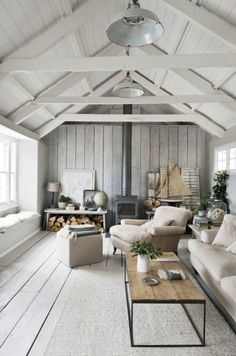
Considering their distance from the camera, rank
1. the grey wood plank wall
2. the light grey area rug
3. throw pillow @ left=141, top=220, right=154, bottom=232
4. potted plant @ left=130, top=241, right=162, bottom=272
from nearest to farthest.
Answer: the light grey area rug
potted plant @ left=130, top=241, right=162, bottom=272
throw pillow @ left=141, top=220, right=154, bottom=232
the grey wood plank wall

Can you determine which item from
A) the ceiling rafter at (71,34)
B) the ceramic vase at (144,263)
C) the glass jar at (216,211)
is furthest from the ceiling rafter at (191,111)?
the ceramic vase at (144,263)

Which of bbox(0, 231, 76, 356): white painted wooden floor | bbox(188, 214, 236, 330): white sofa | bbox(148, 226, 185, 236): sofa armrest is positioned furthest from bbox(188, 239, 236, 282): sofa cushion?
bbox(0, 231, 76, 356): white painted wooden floor

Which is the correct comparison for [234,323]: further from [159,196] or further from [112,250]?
[159,196]

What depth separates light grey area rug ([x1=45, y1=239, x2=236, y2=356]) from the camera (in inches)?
88.4

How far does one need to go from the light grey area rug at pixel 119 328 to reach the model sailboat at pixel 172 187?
13.5ft

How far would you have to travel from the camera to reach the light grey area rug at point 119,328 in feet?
7.36

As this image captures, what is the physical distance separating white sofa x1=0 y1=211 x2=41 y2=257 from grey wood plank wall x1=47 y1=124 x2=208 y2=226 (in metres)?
1.74

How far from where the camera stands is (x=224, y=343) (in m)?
2.35

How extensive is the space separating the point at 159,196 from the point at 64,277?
396cm

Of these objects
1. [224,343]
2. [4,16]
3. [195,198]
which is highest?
[4,16]

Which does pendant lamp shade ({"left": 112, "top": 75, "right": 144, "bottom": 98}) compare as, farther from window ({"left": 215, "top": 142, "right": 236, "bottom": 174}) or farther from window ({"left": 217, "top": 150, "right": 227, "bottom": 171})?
window ({"left": 217, "top": 150, "right": 227, "bottom": 171})

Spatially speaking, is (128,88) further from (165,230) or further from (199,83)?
(165,230)

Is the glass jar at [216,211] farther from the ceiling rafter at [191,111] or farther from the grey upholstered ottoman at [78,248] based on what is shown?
the grey upholstered ottoman at [78,248]

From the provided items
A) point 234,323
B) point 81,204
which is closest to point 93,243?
point 234,323
